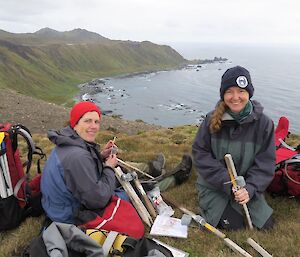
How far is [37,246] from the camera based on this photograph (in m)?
4.50

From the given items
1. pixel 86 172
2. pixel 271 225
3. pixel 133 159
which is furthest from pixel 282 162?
pixel 133 159

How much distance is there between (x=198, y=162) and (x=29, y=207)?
324 centimetres

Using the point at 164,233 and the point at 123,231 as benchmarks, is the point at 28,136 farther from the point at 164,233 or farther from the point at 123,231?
the point at 164,233

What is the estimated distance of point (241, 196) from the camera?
560cm

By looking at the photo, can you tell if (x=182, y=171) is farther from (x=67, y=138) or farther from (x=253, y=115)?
(x=67, y=138)

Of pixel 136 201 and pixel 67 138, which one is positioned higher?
pixel 67 138

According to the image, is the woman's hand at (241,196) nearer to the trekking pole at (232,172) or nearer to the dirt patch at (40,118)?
the trekking pole at (232,172)

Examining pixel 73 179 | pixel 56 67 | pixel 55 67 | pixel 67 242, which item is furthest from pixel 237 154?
pixel 56 67

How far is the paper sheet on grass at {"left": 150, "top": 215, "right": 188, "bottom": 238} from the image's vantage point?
596 cm

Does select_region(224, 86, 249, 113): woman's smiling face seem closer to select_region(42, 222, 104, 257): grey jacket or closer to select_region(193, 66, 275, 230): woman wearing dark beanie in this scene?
select_region(193, 66, 275, 230): woman wearing dark beanie

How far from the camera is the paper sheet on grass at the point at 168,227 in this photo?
5.96m

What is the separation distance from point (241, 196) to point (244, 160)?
30.6 inches

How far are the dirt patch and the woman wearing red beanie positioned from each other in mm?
21553

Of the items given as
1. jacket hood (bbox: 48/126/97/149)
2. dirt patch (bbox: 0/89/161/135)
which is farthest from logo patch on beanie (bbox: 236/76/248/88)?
dirt patch (bbox: 0/89/161/135)
